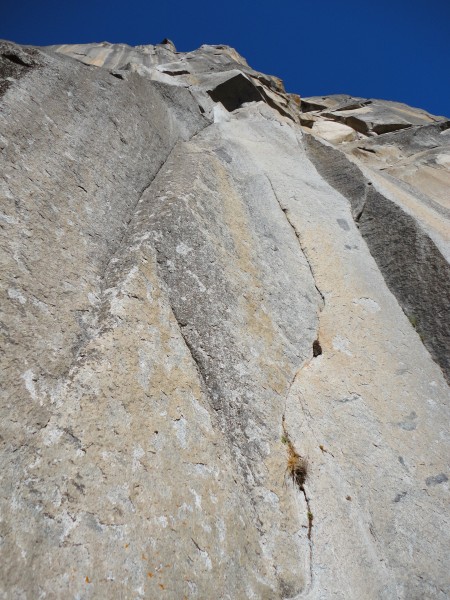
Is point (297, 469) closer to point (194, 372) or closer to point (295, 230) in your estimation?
point (194, 372)

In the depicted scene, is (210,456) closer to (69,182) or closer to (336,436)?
(336,436)

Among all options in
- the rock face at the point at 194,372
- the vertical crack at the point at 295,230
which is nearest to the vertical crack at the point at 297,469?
the rock face at the point at 194,372

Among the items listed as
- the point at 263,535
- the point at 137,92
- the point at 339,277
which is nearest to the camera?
the point at 263,535

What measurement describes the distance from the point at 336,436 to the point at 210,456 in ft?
4.99

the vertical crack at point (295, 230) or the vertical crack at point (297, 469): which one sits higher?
the vertical crack at point (295, 230)

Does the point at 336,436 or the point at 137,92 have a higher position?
the point at 137,92

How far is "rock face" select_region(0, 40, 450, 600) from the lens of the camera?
2.79 m

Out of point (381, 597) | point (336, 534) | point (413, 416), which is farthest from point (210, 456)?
point (413, 416)

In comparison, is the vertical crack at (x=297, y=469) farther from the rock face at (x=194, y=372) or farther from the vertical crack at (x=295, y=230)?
the vertical crack at (x=295, y=230)

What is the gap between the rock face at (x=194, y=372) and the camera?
2.79 m

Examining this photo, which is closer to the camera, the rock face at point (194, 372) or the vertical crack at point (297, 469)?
the rock face at point (194, 372)

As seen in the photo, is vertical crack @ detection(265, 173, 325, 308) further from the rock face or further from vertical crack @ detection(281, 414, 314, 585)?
vertical crack @ detection(281, 414, 314, 585)

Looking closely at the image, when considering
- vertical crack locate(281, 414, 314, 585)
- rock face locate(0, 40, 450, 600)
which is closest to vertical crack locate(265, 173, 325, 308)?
rock face locate(0, 40, 450, 600)

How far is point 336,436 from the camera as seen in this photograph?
13.8 feet
